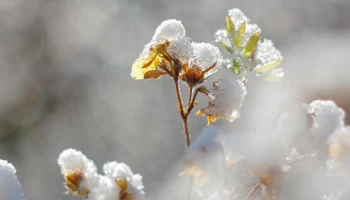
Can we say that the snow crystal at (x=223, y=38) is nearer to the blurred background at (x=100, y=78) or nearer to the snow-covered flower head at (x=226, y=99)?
the snow-covered flower head at (x=226, y=99)

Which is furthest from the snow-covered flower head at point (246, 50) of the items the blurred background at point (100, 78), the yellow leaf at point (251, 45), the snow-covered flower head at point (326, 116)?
the blurred background at point (100, 78)

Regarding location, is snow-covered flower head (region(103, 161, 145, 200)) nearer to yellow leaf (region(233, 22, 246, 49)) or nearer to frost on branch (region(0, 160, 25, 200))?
frost on branch (region(0, 160, 25, 200))

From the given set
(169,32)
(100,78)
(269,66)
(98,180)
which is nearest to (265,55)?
(269,66)

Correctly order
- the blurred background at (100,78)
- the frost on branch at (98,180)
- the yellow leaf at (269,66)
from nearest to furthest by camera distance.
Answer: the frost on branch at (98,180) < the yellow leaf at (269,66) < the blurred background at (100,78)

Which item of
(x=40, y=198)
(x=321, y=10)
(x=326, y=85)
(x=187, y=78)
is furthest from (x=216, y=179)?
(x=321, y=10)

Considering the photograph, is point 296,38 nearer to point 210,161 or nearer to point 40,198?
point 40,198

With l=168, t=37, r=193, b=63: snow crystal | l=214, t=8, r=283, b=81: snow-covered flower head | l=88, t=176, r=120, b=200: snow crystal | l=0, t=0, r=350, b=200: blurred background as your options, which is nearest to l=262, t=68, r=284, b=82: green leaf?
l=214, t=8, r=283, b=81: snow-covered flower head
